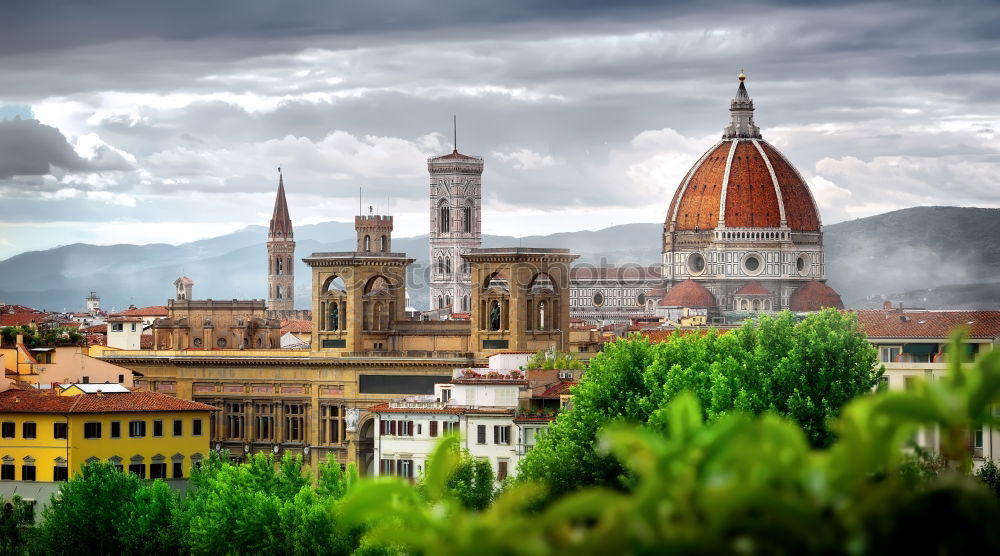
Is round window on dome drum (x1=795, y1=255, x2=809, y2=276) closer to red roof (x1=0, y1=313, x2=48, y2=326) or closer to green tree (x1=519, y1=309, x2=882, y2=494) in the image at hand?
red roof (x1=0, y1=313, x2=48, y2=326)

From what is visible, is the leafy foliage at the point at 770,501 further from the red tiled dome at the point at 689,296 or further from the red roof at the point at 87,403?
the red tiled dome at the point at 689,296

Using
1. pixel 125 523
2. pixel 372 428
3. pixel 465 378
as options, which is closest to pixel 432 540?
pixel 125 523

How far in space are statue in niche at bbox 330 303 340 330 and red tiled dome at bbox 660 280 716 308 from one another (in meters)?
94.9

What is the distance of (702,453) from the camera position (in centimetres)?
731

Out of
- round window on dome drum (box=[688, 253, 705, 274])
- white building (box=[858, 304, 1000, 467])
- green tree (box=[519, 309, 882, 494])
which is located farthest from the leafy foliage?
round window on dome drum (box=[688, 253, 705, 274])

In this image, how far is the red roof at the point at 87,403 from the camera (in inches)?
2418

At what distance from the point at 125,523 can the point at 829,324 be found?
1885 centimetres

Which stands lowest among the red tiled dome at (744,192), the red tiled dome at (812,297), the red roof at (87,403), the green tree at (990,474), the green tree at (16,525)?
the green tree at (16,525)

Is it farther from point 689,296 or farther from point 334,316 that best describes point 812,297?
point 334,316

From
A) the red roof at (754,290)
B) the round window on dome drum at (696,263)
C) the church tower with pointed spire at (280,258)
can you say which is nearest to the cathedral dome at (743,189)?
the round window on dome drum at (696,263)

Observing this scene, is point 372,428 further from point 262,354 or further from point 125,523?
point 125,523

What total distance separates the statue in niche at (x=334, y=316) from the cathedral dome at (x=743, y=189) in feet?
358

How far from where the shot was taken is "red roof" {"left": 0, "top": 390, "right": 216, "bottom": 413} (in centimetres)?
6141

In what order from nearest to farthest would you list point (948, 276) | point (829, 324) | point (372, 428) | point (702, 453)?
point (702, 453), point (829, 324), point (372, 428), point (948, 276)
